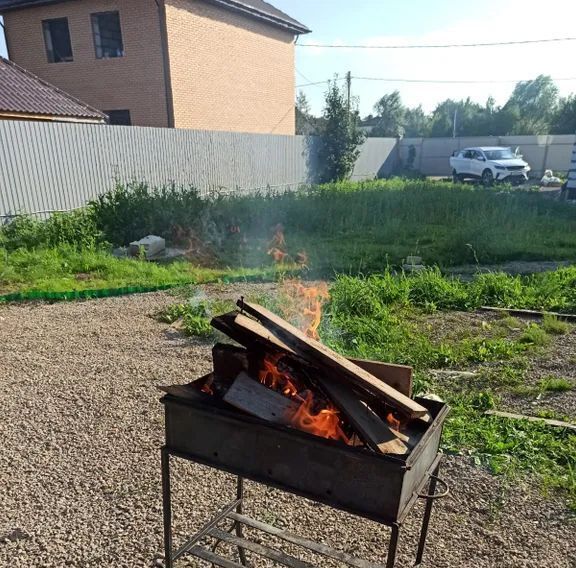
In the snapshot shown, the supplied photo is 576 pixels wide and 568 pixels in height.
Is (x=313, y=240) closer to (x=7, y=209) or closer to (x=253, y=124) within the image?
(x=7, y=209)

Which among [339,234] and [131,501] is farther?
[339,234]

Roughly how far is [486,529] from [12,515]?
101 inches

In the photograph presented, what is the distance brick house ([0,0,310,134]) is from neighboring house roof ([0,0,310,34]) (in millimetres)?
42

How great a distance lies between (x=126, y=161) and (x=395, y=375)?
35.4ft

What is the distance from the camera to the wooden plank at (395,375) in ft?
6.67

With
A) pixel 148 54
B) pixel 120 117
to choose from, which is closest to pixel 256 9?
pixel 148 54

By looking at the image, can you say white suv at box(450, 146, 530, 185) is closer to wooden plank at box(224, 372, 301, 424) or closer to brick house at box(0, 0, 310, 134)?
brick house at box(0, 0, 310, 134)

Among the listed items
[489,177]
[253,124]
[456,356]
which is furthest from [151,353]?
[489,177]

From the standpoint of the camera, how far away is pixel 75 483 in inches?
117

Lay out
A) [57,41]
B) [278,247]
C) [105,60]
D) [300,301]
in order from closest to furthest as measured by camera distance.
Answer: [300,301]
[278,247]
[105,60]
[57,41]

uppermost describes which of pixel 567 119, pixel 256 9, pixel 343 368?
pixel 256 9

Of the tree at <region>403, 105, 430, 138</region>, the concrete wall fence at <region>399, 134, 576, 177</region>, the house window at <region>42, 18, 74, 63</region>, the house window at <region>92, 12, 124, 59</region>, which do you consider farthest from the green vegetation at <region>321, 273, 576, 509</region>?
the tree at <region>403, 105, 430, 138</region>

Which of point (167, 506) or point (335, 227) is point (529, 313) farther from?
point (335, 227)

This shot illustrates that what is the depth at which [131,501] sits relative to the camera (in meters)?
2.81
